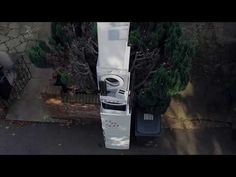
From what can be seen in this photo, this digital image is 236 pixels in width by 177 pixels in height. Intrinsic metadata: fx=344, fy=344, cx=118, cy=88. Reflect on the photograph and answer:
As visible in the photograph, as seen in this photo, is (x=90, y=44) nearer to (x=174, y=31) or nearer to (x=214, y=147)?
(x=174, y=31)

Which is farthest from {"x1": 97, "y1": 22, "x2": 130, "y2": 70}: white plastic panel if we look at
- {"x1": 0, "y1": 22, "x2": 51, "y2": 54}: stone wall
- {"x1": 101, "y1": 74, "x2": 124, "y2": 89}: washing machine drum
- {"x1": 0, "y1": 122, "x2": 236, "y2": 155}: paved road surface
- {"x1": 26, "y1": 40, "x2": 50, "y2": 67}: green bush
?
{"x1": 0, "y1": 22, "x2": 51, "y2": 54}: stone wall

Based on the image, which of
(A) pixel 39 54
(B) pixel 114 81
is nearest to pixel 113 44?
(B) pixel 114 81

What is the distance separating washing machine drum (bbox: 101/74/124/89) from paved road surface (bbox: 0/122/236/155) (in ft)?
6.63

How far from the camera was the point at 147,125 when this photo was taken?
267 inches

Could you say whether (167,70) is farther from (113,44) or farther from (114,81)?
(113,44)

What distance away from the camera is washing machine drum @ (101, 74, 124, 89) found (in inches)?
218

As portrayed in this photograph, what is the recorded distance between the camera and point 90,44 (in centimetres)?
657

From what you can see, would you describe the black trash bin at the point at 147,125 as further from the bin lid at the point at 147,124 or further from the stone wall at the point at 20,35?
the stone wall at the point at 20,35

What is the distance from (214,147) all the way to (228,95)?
1.34 meters

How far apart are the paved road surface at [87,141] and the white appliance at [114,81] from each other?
478 millimetres

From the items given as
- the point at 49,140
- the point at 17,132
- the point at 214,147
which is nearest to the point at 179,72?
the point at 214,147

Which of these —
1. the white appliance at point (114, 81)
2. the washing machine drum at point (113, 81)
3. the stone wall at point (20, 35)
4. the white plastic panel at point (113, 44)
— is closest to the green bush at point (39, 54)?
the white appliance at point (114, 81)

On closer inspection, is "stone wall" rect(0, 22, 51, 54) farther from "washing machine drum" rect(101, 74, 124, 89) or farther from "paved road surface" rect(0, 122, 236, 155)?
"washing machine drum" rect(101, 74, 124, 89)

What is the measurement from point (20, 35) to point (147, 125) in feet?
14.9
